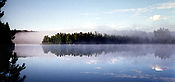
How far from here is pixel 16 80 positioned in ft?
72.1

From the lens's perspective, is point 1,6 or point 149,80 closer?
point 1,6

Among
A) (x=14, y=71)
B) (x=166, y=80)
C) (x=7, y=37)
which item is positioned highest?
(x=7, y=37)

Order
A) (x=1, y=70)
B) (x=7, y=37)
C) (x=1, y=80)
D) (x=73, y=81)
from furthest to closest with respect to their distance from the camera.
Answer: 1. (x=73, y=81)
2. (x=1, y=70)
3. (x=7, y=37)
4. (x=1, y=80)

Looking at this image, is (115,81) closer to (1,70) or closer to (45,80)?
(45,80)

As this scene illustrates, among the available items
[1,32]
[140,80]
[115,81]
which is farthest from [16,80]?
[140,80]

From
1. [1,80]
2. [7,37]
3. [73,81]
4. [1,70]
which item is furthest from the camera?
[73,81]

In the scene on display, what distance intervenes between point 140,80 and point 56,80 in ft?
34.4

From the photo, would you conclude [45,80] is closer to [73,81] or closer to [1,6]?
[73,81]

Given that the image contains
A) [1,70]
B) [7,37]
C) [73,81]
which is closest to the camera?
[7,37]

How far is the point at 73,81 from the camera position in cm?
2689

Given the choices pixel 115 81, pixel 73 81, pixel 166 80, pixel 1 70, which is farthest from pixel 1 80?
pixel 166 80

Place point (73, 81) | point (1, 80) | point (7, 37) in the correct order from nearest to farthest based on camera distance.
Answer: point (1, 80) → point (7, 37) → point (73, 81)

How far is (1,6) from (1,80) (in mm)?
7430

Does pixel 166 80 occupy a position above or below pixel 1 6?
below
